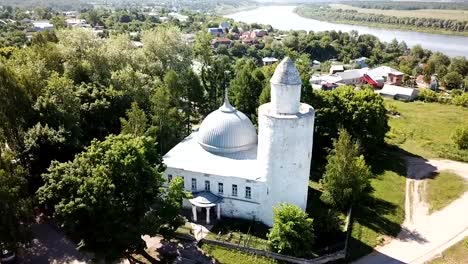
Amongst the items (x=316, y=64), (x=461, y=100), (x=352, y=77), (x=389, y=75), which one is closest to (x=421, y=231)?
(x=461, y=100)

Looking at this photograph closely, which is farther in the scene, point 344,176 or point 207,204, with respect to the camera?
point 344,176

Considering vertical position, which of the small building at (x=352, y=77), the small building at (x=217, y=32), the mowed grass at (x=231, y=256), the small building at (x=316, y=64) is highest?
the small building at (x=217, y=32)

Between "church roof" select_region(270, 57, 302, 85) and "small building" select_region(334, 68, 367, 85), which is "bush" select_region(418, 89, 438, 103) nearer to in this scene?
"small building" select_region(334, 68, 367, 85)

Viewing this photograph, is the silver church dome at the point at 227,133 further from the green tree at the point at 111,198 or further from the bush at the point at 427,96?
the bush at the point at 427,96

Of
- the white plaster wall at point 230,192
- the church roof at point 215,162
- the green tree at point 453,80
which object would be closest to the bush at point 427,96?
the green tree at point 453,80

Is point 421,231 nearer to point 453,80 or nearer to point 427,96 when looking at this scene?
point 427,96

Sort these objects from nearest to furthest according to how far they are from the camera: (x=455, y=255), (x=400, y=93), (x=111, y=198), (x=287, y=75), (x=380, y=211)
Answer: (x=111, y=198) < (x=287, y=75) < (x=455, y=255) < (x=380, y=211) < (x=400, y=93)

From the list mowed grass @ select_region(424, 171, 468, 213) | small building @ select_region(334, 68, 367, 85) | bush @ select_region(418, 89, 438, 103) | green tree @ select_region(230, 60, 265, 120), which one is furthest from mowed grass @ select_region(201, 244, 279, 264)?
small building @ select_region(334, 68, 367, 85)
